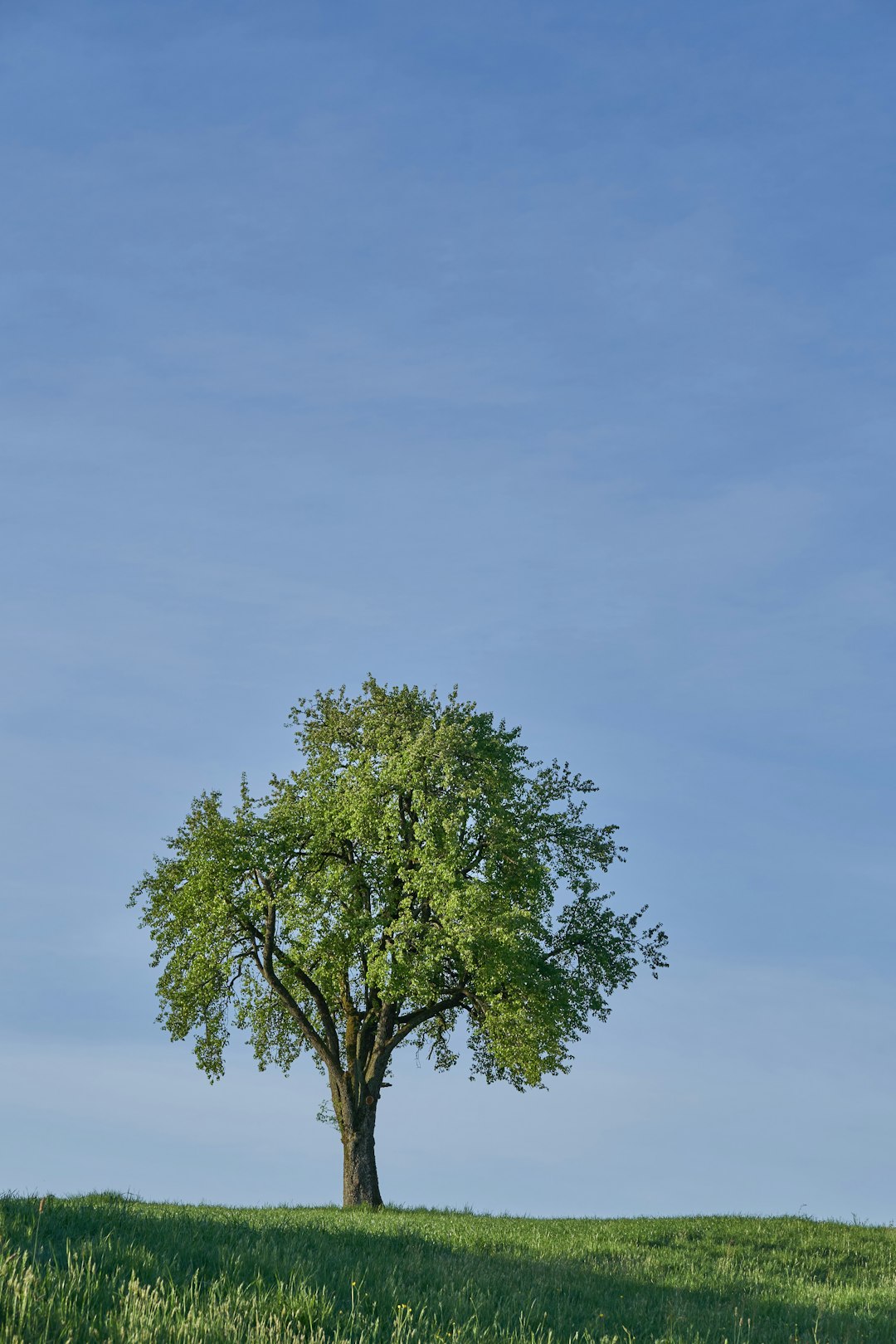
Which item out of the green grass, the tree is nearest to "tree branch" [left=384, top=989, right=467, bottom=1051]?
the tree

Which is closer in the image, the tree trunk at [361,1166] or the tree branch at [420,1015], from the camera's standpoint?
the tree trunk at [361,1166]

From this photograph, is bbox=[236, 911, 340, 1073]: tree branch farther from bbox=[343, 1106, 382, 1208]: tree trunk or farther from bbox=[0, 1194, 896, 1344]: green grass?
bbox=[0, 1194, 896, 1344]: green grass

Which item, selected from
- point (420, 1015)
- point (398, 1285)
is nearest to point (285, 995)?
point (420, 1015)

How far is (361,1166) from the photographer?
108ft

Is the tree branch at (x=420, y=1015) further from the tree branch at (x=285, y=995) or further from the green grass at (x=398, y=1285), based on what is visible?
the green grass at (x=398, y=1285)

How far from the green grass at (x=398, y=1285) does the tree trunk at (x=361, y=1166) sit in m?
8.96

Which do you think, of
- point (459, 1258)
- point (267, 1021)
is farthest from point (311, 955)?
point (459, 1258)

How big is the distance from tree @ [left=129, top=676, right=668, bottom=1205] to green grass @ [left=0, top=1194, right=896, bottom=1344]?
8.17m

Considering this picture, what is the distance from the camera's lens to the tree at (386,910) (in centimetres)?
3172

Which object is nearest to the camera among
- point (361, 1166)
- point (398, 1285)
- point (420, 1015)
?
point (398, 1285)

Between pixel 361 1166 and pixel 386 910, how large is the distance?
7.55 meters

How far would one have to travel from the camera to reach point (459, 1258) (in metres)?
16.4

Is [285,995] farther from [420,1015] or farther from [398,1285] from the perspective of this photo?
[398,1285]

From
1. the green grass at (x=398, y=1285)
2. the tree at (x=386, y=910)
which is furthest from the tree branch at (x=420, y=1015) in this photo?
the green grass at (x=398, y=1285)
